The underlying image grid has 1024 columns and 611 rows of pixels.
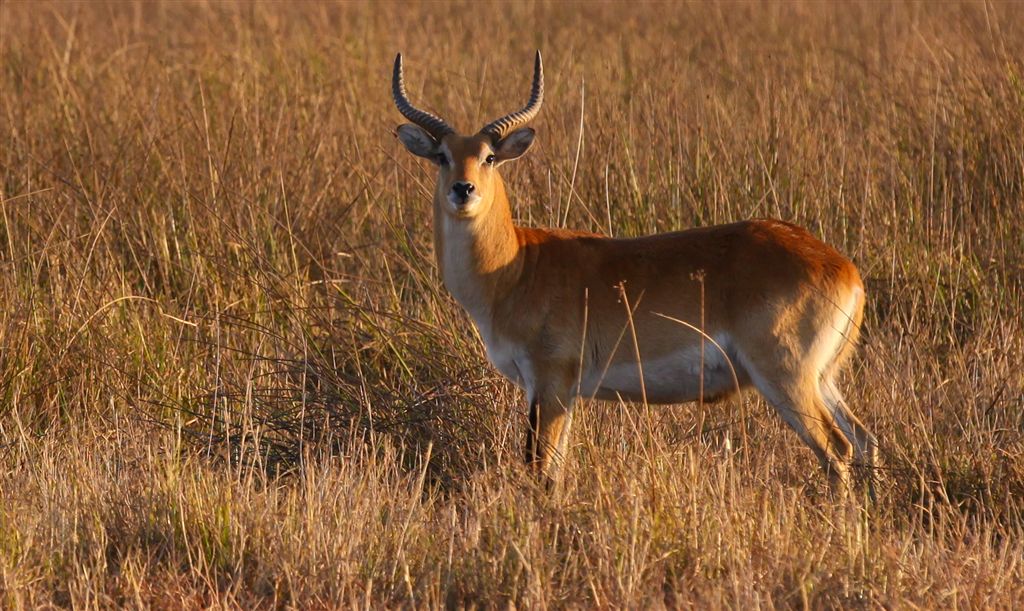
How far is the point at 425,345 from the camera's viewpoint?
6605 millimetres

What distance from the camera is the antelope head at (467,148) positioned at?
19.0 feet

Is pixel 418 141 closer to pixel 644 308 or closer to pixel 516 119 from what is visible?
pixel 516 119

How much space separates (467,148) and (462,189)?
0.28 m

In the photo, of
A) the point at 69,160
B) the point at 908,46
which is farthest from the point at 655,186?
the point at 908,46

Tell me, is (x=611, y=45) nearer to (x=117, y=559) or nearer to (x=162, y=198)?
(x=162, y=198)

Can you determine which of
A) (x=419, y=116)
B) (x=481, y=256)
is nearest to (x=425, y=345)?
(x=481, y=256)

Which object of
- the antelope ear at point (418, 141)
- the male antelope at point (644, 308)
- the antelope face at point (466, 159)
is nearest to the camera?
the male antelope at point (644, 308)

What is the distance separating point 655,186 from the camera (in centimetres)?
780

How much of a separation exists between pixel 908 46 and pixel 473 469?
7.78 metres

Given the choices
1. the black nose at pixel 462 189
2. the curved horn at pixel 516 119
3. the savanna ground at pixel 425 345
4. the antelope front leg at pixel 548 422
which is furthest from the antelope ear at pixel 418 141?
the antelope front leg at pixel 548 422

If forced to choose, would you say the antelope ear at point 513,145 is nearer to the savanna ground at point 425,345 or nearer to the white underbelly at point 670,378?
the savanna ground at point 425,345

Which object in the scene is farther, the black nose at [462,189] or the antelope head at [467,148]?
the antelope head at [467,148]

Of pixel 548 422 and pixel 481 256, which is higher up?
pixel 481 256

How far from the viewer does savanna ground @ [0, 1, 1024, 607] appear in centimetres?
428
